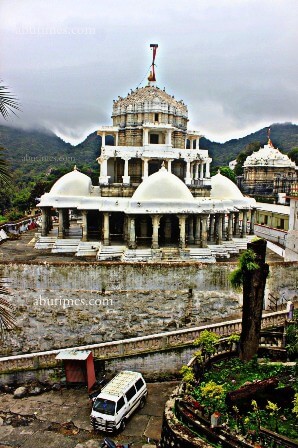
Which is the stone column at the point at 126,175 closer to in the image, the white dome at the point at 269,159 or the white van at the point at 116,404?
the white van at the point at 116,404

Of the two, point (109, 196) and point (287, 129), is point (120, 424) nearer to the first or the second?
point (109, 196)

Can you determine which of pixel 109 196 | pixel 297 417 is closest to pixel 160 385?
pixel 297 417

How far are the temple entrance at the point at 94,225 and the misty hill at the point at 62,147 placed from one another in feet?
187

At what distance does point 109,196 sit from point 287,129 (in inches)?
3761

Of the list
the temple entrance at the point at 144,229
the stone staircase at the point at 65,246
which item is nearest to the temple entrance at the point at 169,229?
the temple entrance at the point at 144,229

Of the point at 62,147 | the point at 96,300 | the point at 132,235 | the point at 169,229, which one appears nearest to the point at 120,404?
the point at 96,300

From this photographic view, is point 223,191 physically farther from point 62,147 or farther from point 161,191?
point 62,147

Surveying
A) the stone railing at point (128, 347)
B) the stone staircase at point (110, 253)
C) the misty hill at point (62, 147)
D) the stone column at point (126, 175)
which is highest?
the misty hill at point (62, 147)

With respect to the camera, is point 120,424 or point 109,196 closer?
point 120,424

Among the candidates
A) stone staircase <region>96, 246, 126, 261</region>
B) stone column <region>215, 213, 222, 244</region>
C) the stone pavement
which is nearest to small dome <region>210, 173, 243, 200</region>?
stone column <region>215, 213, 222, 244</region>

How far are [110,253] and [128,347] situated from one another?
20.6 feet

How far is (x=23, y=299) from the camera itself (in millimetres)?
16625

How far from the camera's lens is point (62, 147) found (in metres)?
103

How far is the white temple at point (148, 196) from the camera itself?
1948cm
